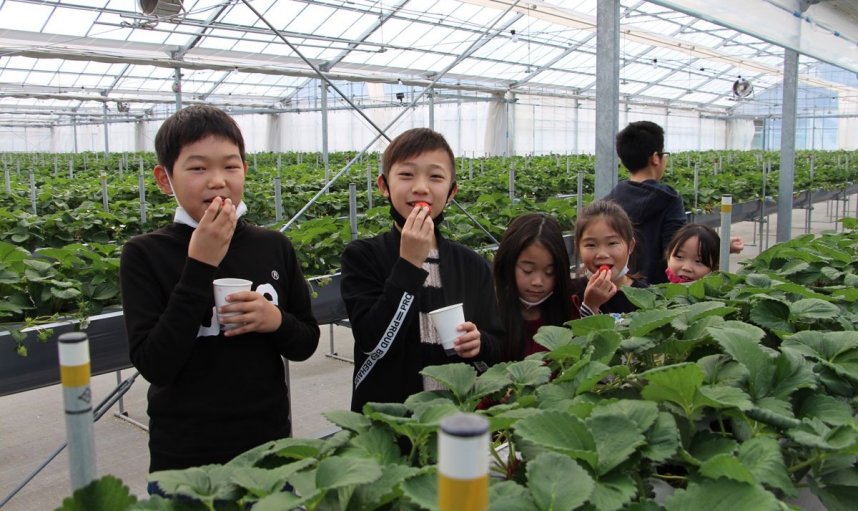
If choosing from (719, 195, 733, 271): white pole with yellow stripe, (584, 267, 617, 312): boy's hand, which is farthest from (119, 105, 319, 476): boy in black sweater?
(719, 195, 733, 271): white pole with yellow stripe

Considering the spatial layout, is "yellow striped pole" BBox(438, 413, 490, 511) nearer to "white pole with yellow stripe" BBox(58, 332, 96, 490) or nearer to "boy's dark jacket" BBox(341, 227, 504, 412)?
"white pole with yellow stripe" BBox(58, 332, 96, 490)

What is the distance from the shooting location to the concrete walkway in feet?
12.4

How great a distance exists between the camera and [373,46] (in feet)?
67.0

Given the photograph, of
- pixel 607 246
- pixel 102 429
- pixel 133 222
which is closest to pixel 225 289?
pixel 607 246

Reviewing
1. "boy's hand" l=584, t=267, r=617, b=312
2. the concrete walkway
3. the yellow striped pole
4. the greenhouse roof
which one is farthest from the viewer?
the greenhouse roof

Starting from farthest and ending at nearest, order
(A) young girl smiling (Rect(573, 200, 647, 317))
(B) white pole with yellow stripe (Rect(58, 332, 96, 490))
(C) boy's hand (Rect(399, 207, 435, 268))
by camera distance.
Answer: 1. (A) young girl smiling (Rect(573, 200, 647, 317))
2. (C) boy's hand (Rect(399, 207, 435, 268))
3. (B) white pole with yellow stripe (Rect(58, 332, 96, 490))

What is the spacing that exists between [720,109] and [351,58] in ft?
84.6

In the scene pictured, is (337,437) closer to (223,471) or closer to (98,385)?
(223,471)

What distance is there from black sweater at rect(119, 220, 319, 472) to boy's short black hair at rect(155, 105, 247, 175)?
0.55 feet

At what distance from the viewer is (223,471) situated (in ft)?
3.16

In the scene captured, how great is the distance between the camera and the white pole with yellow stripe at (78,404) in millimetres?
751

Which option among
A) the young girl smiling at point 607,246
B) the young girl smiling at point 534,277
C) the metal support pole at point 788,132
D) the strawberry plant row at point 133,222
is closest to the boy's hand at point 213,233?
the young girl smiling at point 534,277

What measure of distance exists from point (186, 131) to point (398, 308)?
A: 62 cm

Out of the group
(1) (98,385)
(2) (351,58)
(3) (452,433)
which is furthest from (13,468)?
(2) (351,58)
